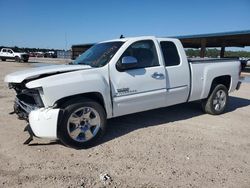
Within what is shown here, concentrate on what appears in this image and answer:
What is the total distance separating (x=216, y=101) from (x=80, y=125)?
4134mm

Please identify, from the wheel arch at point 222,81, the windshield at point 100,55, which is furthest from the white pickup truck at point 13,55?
the wheel arch at point 222,81

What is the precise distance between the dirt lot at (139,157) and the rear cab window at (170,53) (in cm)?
142

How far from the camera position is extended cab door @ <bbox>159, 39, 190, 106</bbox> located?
5539 millimetres

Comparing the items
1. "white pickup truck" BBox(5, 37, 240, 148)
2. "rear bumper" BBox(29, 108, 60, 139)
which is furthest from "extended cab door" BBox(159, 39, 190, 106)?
"rear bumper" BBox(29, 108, 60, 139)

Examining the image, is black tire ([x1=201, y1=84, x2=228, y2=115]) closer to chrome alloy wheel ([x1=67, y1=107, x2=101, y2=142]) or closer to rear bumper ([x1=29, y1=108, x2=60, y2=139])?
chrome alloy wheel ([x1=67, y1=107, x2=101, y2=142])

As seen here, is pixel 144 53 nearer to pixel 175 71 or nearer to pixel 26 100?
pixel 175 71

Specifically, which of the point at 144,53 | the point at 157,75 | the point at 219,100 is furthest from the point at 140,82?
the point at 219,100

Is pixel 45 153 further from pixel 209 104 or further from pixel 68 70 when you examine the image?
pixel 209 104

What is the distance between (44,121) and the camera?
400 cm

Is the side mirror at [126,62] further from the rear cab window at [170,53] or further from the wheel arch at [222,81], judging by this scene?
the wheel arch at [222,81]

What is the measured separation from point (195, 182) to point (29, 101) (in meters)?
3.05

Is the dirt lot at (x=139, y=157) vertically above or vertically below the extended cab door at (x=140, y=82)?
below

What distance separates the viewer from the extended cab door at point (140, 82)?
15.6 feet

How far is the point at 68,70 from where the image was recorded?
4383 mm
